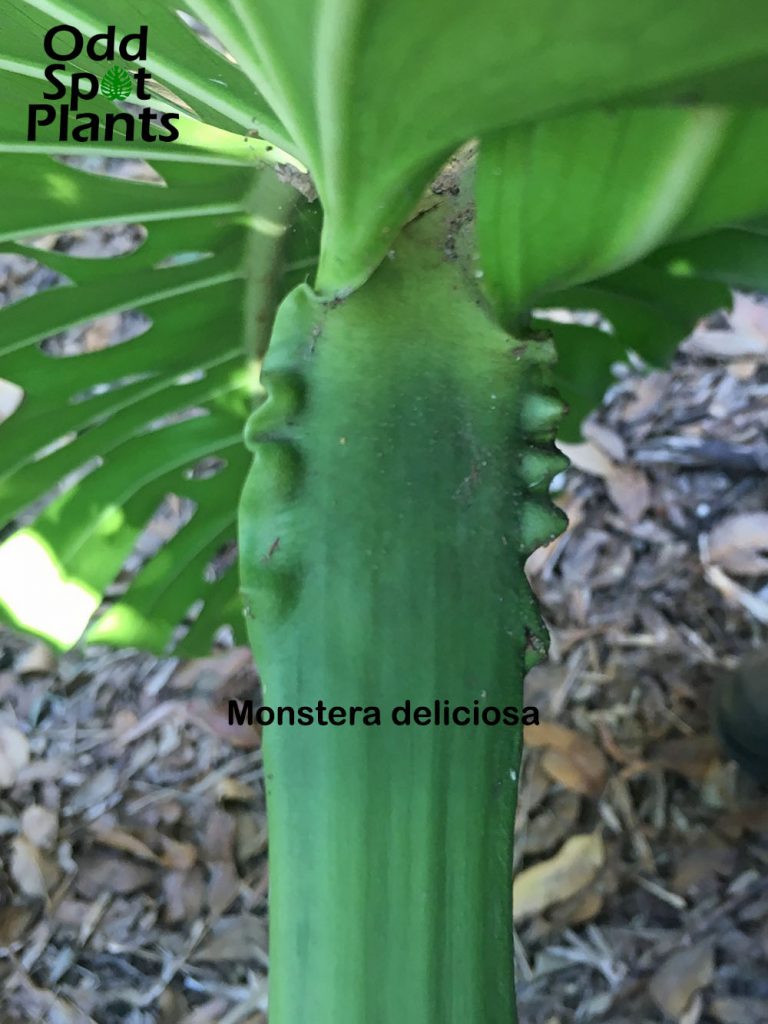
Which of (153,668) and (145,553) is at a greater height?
(145,553)

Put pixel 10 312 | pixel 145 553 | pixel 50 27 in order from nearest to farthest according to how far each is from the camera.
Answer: pixel 50 27, pixel 10 312, pixel 145 553

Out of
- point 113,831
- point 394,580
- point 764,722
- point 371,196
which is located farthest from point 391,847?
point 113,831

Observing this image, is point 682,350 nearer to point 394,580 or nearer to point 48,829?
point 48,829

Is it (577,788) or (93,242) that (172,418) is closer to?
(93,242)

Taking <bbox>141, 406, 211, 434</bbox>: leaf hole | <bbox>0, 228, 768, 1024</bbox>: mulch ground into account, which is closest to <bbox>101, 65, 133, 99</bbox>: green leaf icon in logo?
<bbox>141, 406, 211, 434</bbox>: leaf hole

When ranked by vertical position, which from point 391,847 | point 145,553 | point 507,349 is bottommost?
point 145,553

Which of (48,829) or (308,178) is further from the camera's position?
(48,829)

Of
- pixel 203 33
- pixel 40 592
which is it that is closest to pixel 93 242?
pixel 203 33
